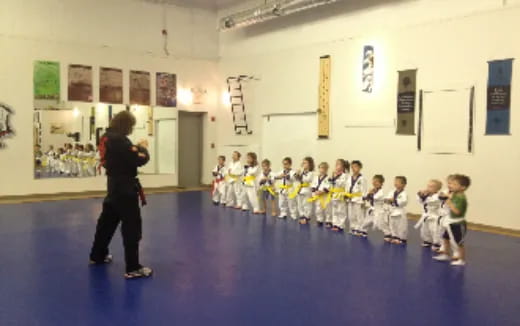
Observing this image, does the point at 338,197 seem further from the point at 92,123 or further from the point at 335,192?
the point at 92,123

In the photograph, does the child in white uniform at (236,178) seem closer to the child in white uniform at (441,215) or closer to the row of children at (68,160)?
the row of children at (68,160)

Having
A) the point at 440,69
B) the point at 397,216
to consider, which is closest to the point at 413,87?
the point at 440,69

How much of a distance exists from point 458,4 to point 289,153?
4.61 m

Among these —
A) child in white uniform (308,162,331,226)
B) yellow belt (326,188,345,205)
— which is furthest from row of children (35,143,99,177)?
yellow belt (326,188,345,205)

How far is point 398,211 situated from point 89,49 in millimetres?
8001

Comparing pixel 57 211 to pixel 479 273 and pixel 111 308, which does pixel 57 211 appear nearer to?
pixel 111 308

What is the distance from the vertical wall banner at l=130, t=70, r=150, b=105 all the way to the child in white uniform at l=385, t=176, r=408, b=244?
7.36 meters

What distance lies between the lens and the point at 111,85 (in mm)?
11070

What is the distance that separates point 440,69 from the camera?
7.82 meters

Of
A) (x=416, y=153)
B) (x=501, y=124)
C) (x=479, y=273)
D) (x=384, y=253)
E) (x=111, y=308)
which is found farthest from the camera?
→ (x=416, y=153)

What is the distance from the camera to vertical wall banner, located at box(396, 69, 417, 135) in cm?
820

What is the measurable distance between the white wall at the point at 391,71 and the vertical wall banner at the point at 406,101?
4.4 inches

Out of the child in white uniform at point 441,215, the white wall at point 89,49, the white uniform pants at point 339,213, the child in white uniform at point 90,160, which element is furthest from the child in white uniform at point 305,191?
the white wall at point 89,49

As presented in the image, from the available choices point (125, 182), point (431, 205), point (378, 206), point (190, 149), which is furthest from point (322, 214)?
point (190, 149)
